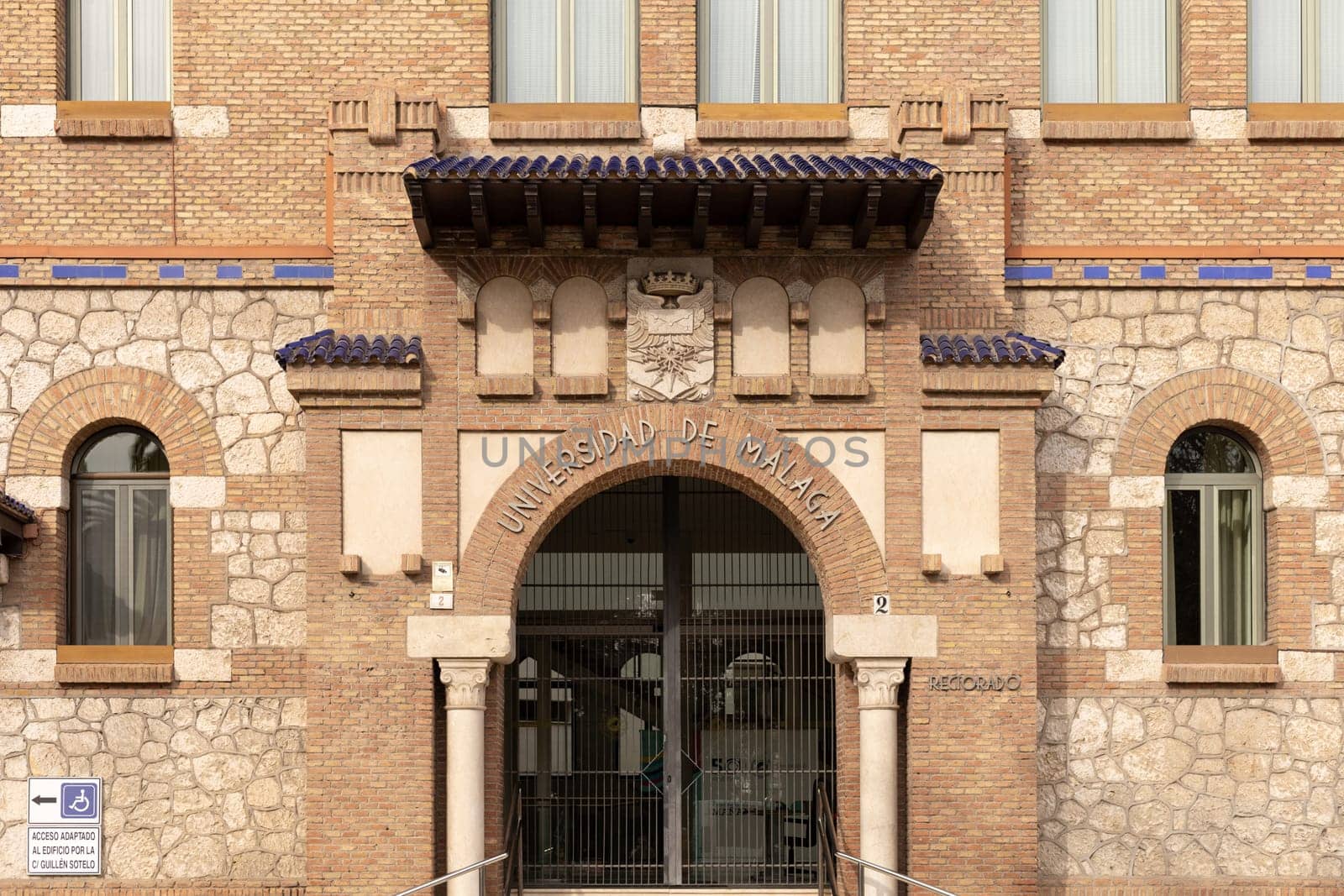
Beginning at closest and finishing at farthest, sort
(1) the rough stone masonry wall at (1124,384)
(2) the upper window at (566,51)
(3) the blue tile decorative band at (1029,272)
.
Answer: (1) the rough stone masonry wall at (1124,384) < (3) the blue tile decorative band at (1029,272) < (2) the upper window at (566,51)

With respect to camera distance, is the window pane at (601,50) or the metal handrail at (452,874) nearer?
the metal handrail at (452,874)

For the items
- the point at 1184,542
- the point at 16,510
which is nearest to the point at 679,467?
the point at 1184,542

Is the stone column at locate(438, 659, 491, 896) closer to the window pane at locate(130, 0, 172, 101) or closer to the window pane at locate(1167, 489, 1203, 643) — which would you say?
the window pane at locate(130, 0, 172, 101)

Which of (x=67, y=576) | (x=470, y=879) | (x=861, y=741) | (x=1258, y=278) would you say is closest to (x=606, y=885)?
(x=470, y=879)

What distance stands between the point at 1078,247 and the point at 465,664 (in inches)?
250

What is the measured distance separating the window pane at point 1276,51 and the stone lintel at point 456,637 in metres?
8.23

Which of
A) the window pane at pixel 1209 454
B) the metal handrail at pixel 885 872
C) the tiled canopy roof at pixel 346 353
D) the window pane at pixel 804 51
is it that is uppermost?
the window pane at pixel 804 51

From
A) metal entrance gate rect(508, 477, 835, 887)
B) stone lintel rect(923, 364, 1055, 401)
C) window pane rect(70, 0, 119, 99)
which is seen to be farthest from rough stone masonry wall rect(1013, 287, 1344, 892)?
window pane rect(70, 0, 119, 99)

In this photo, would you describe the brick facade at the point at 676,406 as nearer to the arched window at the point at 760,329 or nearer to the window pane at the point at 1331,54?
the arched window at the point at 760,329

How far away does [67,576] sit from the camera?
43.0ft

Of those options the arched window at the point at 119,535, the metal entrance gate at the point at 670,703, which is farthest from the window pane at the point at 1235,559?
the arched window at the point at 119,535

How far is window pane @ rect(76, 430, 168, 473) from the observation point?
1325cm

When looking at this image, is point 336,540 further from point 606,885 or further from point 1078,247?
point 1078,247

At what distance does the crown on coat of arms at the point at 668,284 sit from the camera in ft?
40.2
